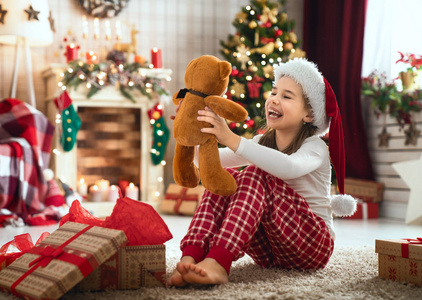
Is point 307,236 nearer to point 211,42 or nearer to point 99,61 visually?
point 99,61

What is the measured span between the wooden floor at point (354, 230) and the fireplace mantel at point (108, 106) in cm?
53

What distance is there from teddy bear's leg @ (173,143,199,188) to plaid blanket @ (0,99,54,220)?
1.87 metres

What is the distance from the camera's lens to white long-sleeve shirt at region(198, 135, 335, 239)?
57.9 inches

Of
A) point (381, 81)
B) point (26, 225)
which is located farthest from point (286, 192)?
point (381, 81)

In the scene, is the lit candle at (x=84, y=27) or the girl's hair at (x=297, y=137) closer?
the girl's hair at (x=297, y=137)

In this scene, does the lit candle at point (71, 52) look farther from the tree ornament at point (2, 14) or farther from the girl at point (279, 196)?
the girl at point (279, 196)

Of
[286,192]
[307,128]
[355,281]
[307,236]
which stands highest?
[307,128]

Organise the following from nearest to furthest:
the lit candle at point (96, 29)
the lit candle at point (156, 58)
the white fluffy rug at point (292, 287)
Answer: the white fluffy rug at point (292, 287), the lit candle at point (156, 58), the lit candle at point (96, 29)

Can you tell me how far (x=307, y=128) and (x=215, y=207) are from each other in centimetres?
44

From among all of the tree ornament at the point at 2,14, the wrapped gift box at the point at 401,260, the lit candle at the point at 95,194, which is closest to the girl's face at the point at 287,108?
the wrapped gift box at the point at 401,260

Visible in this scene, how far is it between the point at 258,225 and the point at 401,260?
1.40ft

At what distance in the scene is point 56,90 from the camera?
379cm

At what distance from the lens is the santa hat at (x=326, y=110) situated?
1.69 meters

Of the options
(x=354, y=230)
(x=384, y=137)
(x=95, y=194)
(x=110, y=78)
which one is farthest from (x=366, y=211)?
(x=110, y=78)
